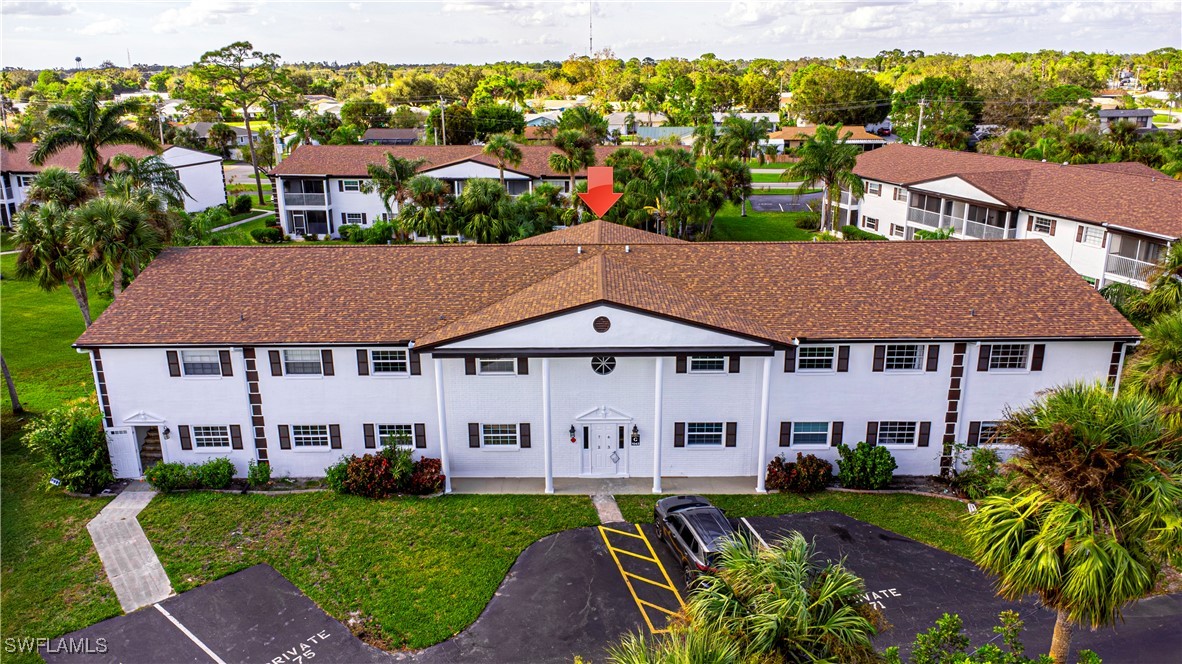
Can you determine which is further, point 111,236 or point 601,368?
point 111,236

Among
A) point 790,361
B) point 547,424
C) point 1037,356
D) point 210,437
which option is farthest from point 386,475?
point 1037,356

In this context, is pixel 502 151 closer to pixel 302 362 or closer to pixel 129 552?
pixel 302 362

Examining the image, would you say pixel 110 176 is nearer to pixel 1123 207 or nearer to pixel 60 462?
pixel 60 462

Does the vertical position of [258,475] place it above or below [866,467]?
below

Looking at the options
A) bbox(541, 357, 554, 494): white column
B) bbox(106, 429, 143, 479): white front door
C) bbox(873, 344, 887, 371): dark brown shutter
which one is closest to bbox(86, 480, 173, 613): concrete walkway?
bbox(106, 429, 143, 479): white front door

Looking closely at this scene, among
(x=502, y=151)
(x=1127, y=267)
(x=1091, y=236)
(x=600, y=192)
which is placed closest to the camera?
(x=1127, y=267)

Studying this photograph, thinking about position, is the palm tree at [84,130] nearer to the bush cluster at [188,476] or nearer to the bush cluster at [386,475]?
the bush cluster at [188,476]

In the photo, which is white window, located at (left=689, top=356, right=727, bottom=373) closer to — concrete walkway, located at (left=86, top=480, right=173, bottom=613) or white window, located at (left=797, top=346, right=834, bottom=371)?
white window, located at (left=797, top=346, right=834, bottom=371)

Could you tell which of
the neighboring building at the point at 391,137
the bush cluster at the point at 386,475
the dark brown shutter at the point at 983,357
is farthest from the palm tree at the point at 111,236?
the neighboring building at the point at 391,137
